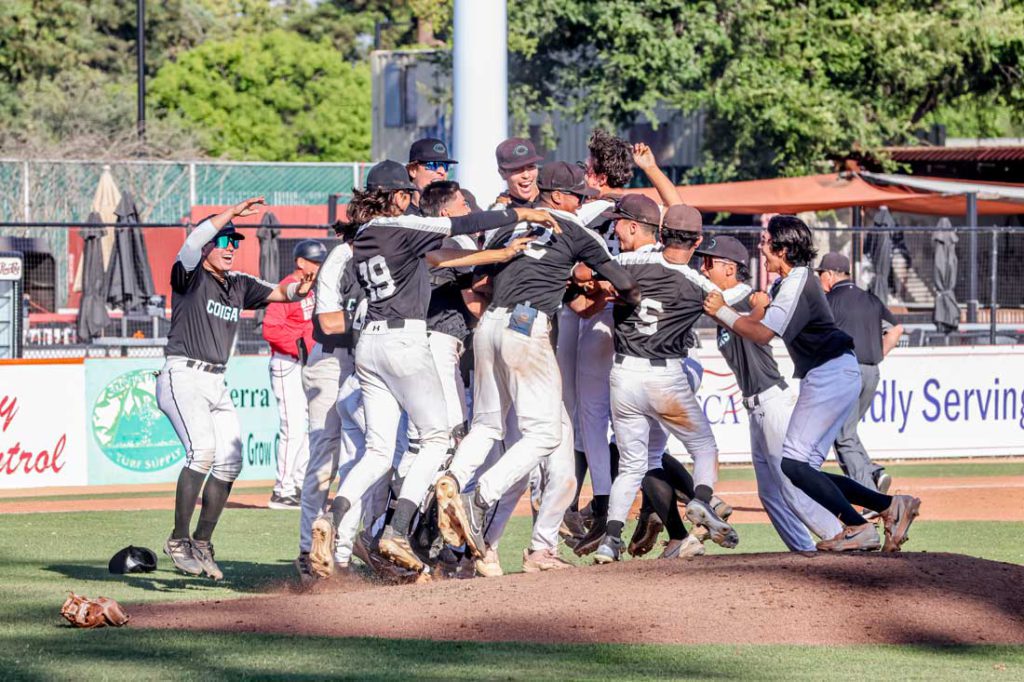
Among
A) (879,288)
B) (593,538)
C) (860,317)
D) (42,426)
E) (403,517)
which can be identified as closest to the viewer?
(403,517)

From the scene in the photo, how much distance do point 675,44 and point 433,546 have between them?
2306 cm

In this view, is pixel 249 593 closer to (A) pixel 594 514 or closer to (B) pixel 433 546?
(B) pixel 433 546

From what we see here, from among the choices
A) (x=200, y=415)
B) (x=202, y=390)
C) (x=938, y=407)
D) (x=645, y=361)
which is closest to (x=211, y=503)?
(x=200, y=415)

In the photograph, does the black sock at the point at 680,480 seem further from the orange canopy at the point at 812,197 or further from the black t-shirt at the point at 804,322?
the orange canopy at the point at 812,197

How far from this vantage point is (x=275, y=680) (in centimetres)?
631

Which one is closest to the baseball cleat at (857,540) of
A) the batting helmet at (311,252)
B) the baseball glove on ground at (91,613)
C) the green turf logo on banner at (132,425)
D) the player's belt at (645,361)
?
the player's belt at (645,361)

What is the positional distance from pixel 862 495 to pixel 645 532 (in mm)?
1428

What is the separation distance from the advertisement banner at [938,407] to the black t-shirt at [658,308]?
29.9ft

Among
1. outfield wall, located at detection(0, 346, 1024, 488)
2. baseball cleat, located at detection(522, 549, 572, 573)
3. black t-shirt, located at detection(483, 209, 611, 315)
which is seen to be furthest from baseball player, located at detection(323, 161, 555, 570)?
outfield wall, located at detection(0, 346, 1024, 488)

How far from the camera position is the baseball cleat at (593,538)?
9.69 metres

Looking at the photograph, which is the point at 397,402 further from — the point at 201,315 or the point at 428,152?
the point at 428,152

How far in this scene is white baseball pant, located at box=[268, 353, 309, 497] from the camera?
14.1m

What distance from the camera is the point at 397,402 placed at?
8.80 m

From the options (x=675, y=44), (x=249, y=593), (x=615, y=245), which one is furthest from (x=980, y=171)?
(x=249, y=593)
